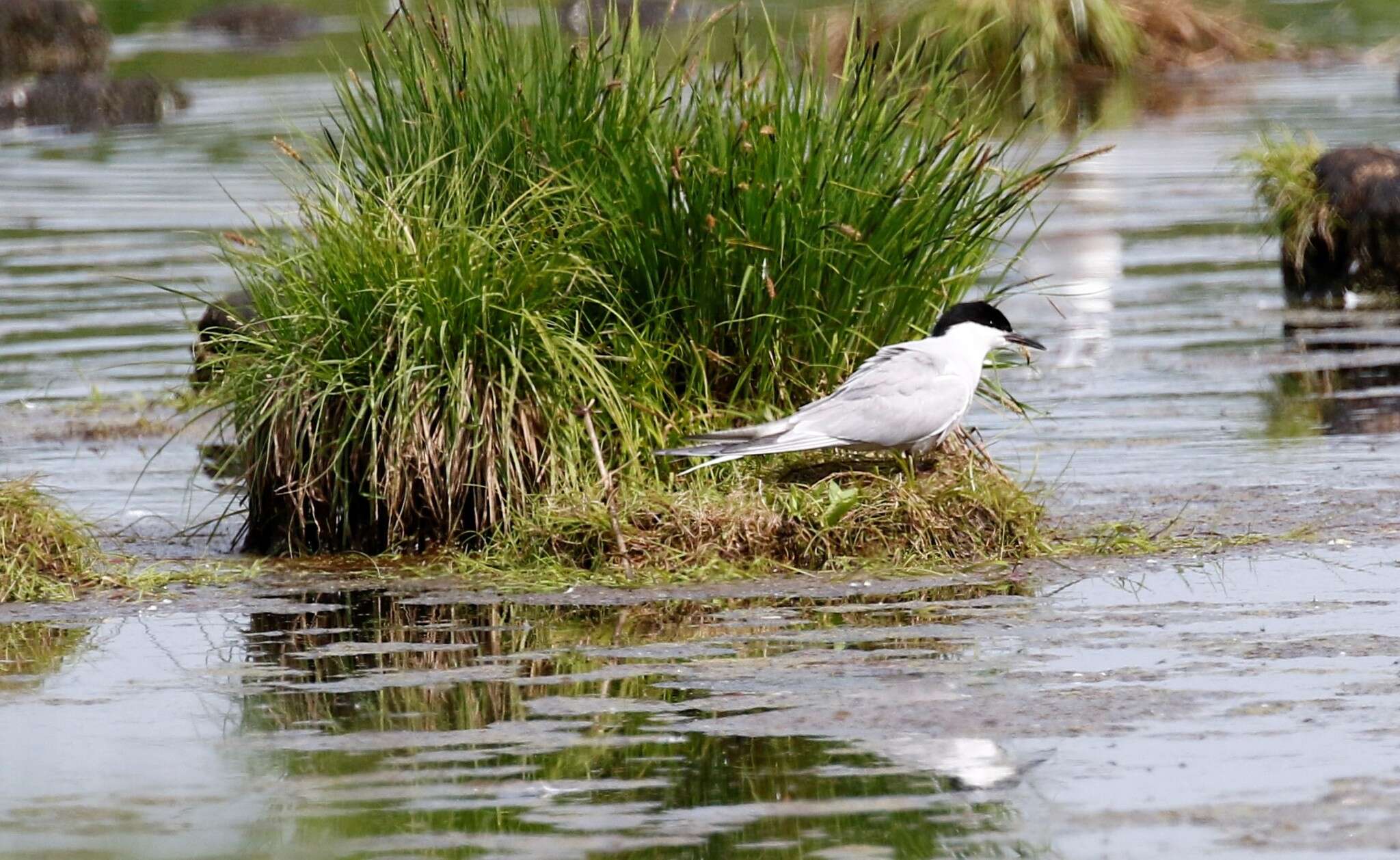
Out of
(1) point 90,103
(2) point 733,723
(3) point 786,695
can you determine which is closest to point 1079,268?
(3) point 786,695

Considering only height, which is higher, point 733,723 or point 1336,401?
point 733,723

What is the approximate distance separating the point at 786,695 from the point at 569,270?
3.04m

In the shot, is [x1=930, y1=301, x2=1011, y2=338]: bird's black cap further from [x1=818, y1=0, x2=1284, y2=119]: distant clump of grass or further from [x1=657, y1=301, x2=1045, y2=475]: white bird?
[x1=818, y1=0, x2=1284, y2=119]: distant clump of grass

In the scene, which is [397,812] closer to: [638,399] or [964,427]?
[638,399]

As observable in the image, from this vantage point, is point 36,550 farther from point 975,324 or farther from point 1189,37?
point 1189,37

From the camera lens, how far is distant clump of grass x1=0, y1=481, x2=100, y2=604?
8.71m

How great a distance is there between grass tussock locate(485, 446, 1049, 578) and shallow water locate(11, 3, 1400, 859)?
0.26 m

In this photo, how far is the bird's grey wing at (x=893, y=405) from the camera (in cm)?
877

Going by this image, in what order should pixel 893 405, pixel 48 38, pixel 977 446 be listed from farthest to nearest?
pixel 48 38, pixel 977 446, pixel 893 405

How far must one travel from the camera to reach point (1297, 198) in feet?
54.7

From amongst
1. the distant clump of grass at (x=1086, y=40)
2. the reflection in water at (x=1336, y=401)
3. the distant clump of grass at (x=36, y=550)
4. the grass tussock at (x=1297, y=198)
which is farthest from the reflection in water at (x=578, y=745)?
the distant clump of grass at (x=1086, y=40)

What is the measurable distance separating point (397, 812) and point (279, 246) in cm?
449

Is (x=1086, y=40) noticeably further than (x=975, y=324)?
Yes

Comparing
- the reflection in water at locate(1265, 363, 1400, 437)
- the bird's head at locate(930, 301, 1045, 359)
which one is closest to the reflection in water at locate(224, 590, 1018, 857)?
the bird's head at locate(930, 301, 1045, 359)
